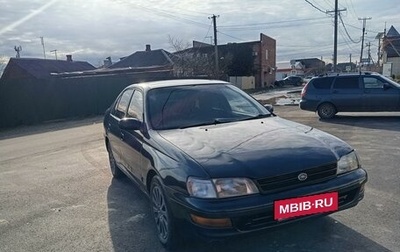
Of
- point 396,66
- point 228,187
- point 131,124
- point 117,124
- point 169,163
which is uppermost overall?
point 131,124

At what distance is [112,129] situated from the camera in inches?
211

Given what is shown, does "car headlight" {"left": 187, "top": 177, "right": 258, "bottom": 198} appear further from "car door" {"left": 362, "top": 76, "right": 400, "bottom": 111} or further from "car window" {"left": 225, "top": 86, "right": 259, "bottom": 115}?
"car door" {"left": 362, "top": 76, "right": 400, "bottom": 111}

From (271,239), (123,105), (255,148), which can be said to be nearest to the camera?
(255,148)

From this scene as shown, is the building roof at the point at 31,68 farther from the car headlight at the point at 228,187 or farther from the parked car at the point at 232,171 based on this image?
Answer: the car headlight at the point at 228,187

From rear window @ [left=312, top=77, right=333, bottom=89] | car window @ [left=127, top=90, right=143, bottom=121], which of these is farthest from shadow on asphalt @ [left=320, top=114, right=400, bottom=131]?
car window @ [left=127, top=90, right=143, bottom=121]

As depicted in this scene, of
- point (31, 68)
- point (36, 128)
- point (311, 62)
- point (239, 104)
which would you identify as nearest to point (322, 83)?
point (239, 104)

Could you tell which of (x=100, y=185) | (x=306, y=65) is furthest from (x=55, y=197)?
(x=306, y=65)

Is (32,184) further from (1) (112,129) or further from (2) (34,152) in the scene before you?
(2) (34,152)

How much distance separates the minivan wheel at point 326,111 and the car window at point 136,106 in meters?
9.15

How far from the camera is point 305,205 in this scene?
2.86m

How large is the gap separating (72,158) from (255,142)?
5684mm

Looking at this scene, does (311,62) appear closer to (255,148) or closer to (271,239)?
(271,239)

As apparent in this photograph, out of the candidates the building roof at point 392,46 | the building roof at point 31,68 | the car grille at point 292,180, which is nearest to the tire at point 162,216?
the car grille at point 292,180

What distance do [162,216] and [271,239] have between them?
1.09 metres
